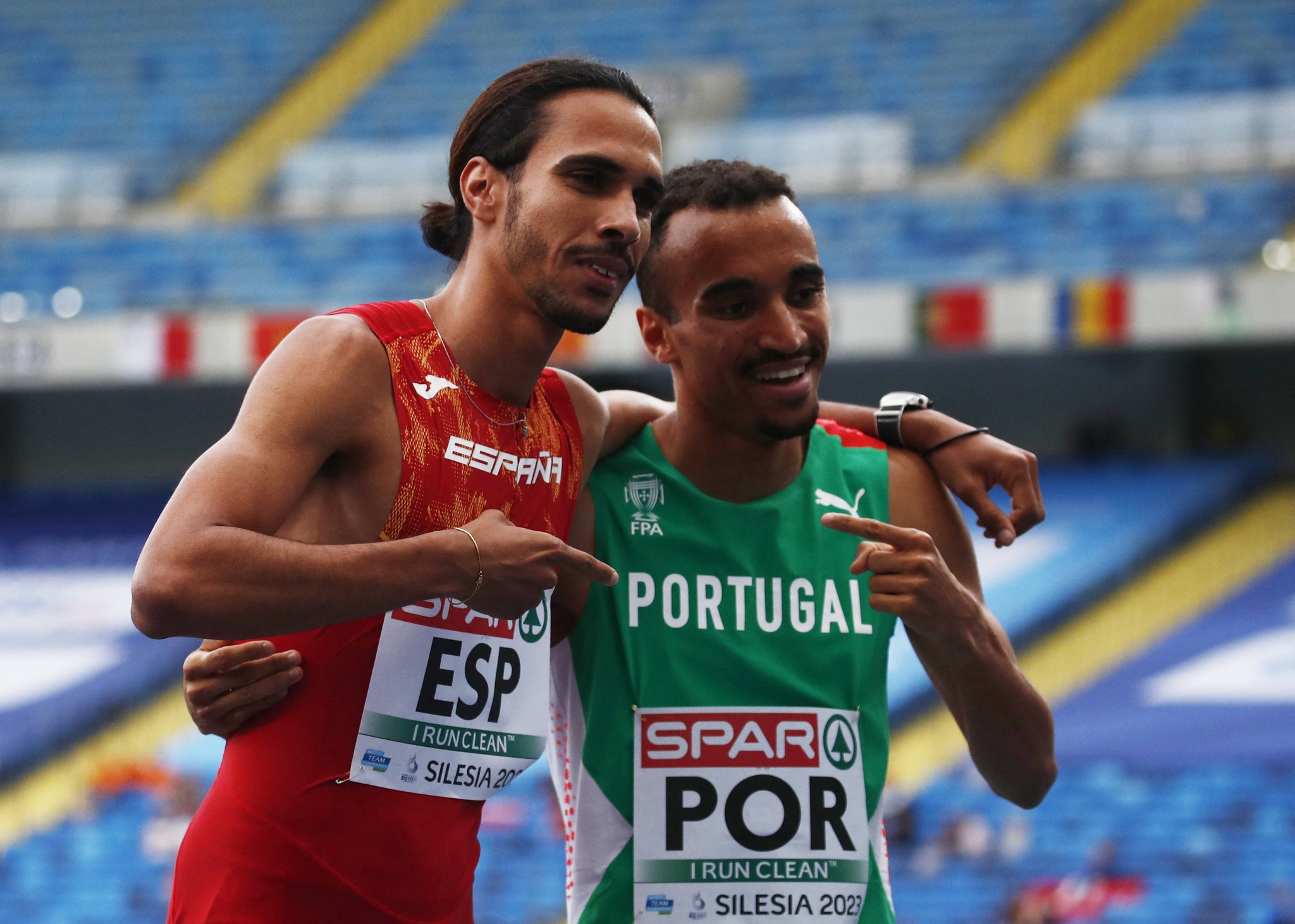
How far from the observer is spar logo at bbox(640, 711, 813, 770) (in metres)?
2.52

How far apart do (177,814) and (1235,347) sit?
11003mm

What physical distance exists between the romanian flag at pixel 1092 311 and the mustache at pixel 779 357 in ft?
34.3

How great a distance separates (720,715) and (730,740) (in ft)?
0.16

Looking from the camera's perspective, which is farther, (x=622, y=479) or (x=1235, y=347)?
(x=1235, y=347)

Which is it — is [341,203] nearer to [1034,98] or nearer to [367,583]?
[1034,98]

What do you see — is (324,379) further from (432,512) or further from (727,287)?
(727,287)

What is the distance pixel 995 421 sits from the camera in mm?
14805

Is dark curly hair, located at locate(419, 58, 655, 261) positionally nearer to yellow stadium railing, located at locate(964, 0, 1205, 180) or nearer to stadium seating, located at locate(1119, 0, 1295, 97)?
yellow stadium railing, located at locate(964, 0, 1205, 180)

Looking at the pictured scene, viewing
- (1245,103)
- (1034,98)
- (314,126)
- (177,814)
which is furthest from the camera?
(314,126)

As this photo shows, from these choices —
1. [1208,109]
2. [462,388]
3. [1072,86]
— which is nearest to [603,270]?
[462,388]

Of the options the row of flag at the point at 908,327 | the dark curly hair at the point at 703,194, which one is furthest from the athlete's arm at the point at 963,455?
the row of flag at the point at 908,327

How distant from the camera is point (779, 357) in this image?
253 cm

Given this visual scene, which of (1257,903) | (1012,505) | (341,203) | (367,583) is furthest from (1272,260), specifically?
(367,583)

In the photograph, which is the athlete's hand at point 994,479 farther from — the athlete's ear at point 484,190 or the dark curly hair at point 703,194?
the athlete's ear at point 484,190
